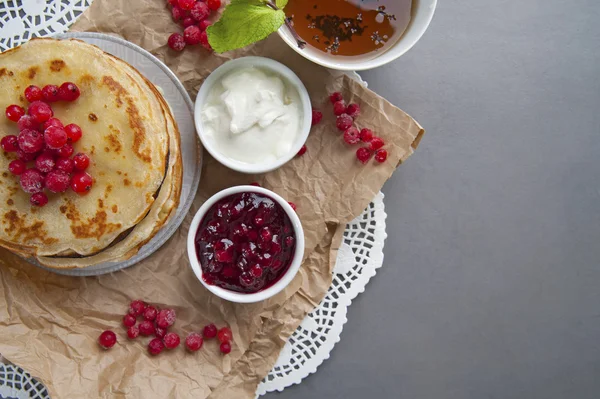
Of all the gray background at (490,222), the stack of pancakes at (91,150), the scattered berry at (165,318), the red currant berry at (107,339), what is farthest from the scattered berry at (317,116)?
the red currant berry at (107,339)

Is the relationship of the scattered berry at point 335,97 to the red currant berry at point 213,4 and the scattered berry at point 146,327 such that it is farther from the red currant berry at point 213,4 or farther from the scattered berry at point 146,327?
the scattered berry at point 146,327

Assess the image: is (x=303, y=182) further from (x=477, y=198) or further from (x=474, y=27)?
(x=474, y=27)

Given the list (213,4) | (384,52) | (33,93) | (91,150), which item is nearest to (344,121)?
(384,52)

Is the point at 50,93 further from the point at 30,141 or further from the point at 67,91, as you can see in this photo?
the point at 30,141

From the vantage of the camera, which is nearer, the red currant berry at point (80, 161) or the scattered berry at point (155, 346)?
the red currant berry at point (80, 161)

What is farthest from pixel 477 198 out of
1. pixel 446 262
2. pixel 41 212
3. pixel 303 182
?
pixel 41 212

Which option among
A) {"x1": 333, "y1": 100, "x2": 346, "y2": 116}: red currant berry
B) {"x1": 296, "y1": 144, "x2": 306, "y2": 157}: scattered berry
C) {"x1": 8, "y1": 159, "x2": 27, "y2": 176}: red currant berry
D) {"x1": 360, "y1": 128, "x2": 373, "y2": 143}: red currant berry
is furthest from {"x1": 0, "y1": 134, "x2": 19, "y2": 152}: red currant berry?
{"x1": 360, "y1": 128, "x2": 373, "y2": 143}: red currant berry

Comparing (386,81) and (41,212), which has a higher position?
(386,81)

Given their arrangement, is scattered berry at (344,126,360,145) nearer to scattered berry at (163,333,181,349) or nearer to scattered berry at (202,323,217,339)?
scattered berry at (202,323,217,339)
